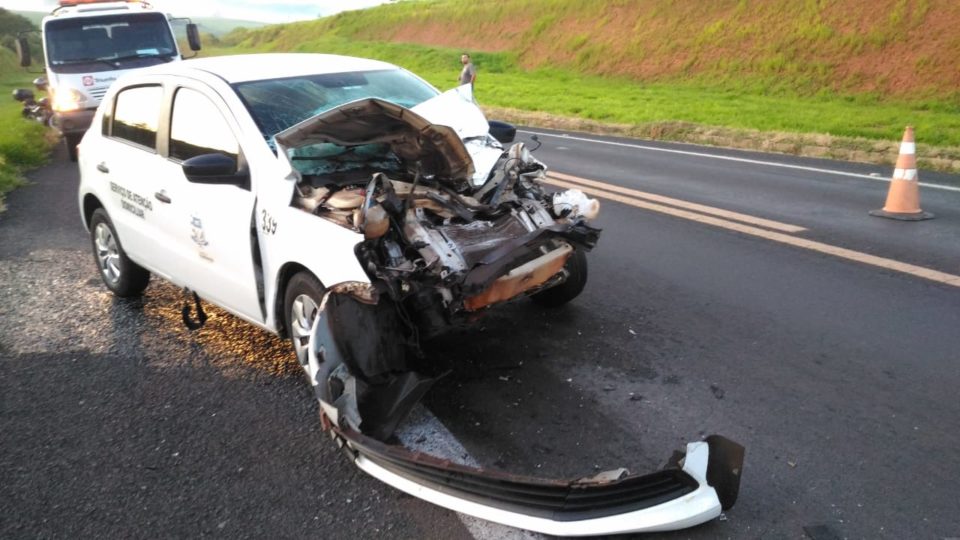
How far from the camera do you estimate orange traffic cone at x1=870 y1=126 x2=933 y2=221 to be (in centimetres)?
791

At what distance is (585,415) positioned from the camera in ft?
12.9

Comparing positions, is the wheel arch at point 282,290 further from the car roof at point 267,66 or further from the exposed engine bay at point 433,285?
the car roof at point 267,66

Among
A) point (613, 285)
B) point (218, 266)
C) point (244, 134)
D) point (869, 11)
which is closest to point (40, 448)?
point (218, 266)

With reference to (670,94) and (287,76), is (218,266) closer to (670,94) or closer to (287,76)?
(287,76)

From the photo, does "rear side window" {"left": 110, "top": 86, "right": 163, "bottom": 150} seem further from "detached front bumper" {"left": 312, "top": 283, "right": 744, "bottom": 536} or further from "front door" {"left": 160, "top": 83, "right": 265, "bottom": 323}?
"detached front bumper" {"left": 312, "top": 283, "right": 744, "bottom": 536}

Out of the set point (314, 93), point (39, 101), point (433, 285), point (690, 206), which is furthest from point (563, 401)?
point (39, 101)

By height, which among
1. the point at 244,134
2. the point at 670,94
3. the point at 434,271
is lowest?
the point at 670,94

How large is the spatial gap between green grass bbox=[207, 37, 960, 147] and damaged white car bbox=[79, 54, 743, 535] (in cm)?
1137

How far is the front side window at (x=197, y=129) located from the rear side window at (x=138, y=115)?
28 centimetres

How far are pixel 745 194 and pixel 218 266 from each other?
6.61 m

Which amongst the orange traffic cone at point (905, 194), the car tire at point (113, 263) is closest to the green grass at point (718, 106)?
the orange traffic cone at point (905, 194)

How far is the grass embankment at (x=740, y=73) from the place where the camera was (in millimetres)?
15336

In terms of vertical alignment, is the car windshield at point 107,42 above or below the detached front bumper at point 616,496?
above

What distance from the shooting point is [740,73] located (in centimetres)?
2691
